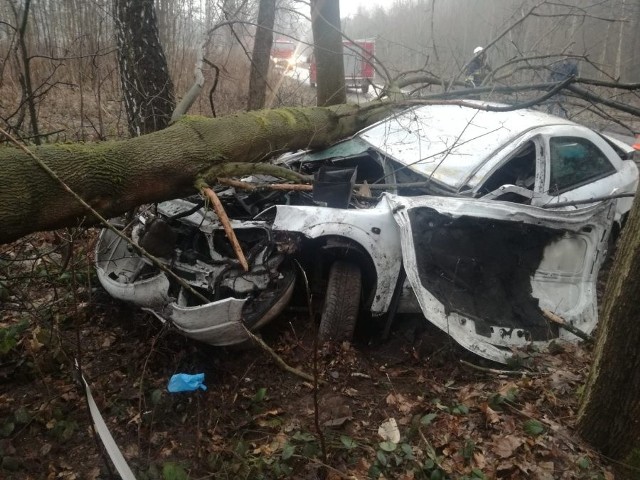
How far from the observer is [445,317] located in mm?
3139

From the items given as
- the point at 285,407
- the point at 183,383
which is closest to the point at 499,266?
the point at 285,407

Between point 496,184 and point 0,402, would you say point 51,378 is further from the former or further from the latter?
point 496,184

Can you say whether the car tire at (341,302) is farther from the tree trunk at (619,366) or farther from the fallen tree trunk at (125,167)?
the tree trunk at (619,366)

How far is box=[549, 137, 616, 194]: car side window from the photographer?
4.13 meters

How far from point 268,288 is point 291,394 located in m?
0.72

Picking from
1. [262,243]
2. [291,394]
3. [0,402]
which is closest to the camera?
[0,402]

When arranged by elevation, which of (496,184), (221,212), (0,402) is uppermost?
(496,184)

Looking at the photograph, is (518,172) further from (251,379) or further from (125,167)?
(125,167)

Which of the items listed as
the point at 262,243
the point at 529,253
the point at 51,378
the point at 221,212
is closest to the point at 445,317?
the point at 529,253

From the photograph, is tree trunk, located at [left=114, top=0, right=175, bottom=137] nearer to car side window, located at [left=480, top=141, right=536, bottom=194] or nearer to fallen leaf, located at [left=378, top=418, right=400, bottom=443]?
car side window, located at [left=480, top=141, right=536, bottom=194]

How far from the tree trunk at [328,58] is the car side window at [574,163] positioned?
11.6ft

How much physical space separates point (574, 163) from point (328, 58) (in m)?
4.06

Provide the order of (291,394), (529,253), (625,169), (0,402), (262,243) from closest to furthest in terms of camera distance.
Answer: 1. (0,402)
2. (291,394)
3. (262,243)
4. (529,253)
5. (625,169)

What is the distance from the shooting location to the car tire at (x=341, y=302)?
3.34 metres
